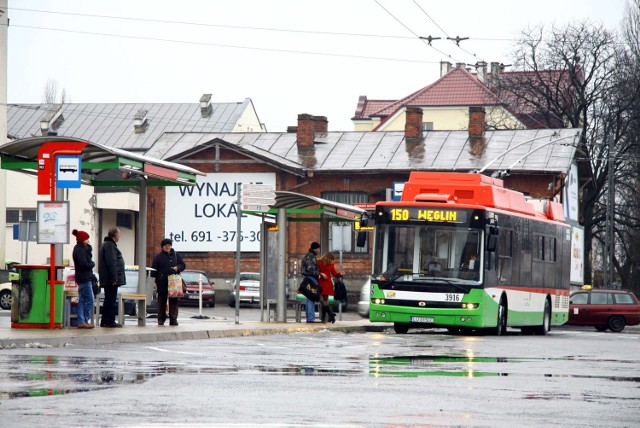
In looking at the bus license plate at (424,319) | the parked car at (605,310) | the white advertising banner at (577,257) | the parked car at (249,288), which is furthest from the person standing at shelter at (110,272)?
the white advertising banner at (577,257)

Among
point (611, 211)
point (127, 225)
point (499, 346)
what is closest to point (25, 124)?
point (127, 225)

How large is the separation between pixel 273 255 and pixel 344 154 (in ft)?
99.4

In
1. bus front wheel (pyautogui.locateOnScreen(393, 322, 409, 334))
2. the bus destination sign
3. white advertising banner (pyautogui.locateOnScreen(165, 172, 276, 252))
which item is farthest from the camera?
white advertising banner (pyautogui.locateOnScreen(165, 172, 276, 252))

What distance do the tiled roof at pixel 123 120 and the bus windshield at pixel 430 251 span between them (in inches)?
2403

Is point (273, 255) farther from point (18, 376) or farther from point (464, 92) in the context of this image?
point (464, 92)

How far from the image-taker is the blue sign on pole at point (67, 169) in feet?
67.5

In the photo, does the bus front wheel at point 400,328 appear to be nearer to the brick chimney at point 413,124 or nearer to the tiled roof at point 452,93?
the brick chimney at point 413,124

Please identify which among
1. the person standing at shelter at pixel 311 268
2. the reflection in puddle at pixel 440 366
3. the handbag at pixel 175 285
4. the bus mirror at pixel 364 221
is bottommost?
the reflection in puddle at pixel 440 366

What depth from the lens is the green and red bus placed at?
89.5 ft

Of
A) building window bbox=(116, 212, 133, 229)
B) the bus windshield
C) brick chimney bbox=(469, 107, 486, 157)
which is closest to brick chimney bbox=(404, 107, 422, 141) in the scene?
brick chimney bbox=(469, 107, 486, 157)

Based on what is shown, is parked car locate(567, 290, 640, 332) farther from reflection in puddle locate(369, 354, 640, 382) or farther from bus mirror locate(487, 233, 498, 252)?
reflection in puddle locate(369, 354, 640, 382)

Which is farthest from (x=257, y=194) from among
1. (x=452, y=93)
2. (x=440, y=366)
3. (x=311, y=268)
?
(x=452, y=93)

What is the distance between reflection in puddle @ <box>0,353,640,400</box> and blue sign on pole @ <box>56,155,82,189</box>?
5773 mm

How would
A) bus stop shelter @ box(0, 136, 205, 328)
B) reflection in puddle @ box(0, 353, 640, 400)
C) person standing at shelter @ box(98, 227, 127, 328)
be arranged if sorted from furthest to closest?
person standing at shelter @ box(98, 227, 127, 328) → bus stop shelter @ box(0, 136, 205, 328) → reflection in puddle @ box(0, 353, 640, 400)
